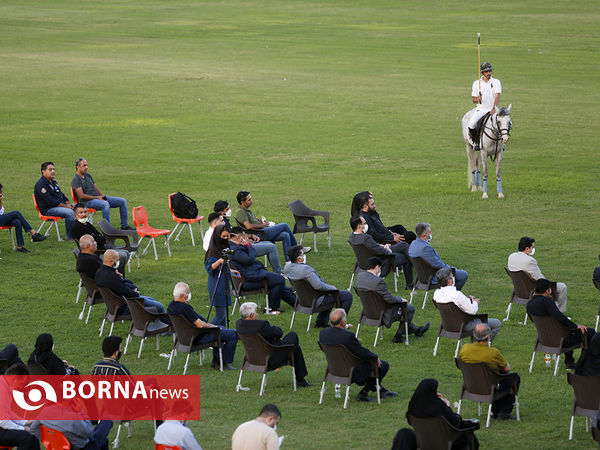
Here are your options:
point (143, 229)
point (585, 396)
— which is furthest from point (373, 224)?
point (585, 396)

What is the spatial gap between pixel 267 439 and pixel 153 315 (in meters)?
4.82

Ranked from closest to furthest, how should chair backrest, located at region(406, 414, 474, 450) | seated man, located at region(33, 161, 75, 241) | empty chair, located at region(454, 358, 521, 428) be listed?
chair backrest, located at region(406, 414, 474, 450) → empty chair, located at region(454, 358, 521, 428) → seated man, located at region(33, 161, 75, 241)

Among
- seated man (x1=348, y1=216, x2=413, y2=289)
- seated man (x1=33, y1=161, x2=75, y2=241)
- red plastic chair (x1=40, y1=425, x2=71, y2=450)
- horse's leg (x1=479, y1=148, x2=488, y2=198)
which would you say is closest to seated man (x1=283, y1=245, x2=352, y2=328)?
seated man (x1=348, y1=216, x2=413, y2=289)

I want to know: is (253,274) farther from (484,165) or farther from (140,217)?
(484,165)

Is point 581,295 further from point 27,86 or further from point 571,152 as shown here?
point 27,86

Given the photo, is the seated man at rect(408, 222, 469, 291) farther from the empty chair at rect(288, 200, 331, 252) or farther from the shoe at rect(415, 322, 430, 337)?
the empty chair at rect(288, 200, 331, 252)

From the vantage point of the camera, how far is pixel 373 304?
13.0 metres

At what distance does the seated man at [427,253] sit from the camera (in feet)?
47.6

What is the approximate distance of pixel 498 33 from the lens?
56.5 m

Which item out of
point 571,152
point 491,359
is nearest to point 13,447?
point 491,359

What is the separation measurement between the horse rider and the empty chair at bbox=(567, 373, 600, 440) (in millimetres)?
13570

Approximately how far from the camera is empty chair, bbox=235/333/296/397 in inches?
447

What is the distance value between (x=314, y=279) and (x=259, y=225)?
144 inches

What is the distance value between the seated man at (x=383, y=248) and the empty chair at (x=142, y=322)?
3.90 metres
